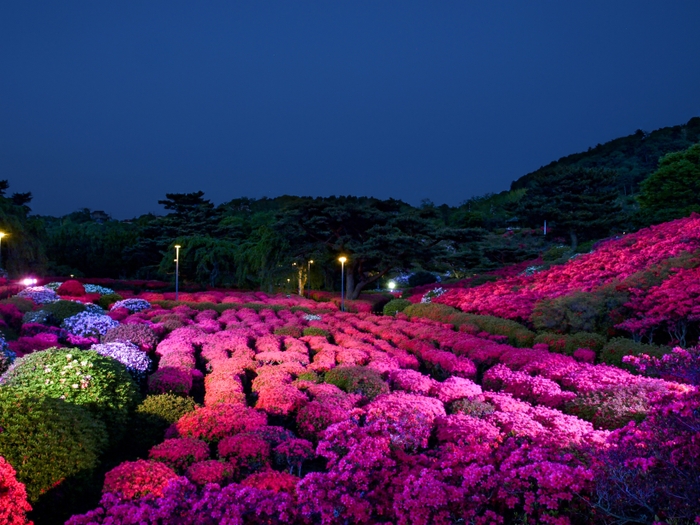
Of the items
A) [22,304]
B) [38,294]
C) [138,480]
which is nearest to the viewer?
[138,480]

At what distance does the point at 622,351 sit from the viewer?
849cm

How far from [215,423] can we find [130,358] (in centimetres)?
342

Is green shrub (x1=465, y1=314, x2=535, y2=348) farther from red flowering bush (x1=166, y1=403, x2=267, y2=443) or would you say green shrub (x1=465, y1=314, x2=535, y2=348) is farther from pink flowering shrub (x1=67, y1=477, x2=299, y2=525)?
pink flowering shrub (x1=67, y1=477, x2=299, y2=525)

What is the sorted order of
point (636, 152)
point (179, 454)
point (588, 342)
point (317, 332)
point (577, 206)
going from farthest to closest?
point (636, 152) → point (577, 206) → point (317, 332) → point (588, 342) → point (179, 454)

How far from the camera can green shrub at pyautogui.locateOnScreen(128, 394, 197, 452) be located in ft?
19.4

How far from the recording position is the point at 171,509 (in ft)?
11.2

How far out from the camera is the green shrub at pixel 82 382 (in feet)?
18.7

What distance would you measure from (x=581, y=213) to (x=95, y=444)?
32493 millimetres

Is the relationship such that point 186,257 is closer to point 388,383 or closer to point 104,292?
point 104,292

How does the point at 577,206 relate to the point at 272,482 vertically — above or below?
above

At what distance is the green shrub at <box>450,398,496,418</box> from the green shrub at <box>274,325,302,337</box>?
6.56 m

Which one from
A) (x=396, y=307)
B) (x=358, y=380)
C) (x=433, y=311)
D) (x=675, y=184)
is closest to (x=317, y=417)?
(x=358, y=380)

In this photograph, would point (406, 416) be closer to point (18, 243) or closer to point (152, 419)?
point (152, 419)

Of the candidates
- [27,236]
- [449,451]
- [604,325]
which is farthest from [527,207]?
[449,451]
